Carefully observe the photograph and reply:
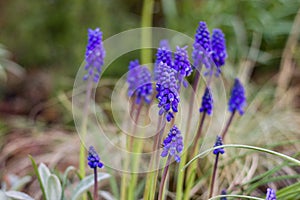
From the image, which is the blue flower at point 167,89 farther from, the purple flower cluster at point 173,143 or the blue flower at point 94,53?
the blue flower at point 94,53

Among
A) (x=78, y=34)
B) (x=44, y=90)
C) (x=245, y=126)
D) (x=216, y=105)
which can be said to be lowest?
(x=245, y=126)

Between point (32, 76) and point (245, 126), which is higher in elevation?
point (32, 76)

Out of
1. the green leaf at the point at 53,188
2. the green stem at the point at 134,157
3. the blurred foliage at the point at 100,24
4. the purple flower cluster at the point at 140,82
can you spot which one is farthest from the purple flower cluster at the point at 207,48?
the blurred foliage at the point at 100,24

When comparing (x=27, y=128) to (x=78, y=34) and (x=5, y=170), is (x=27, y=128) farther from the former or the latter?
(x=78, y=34)

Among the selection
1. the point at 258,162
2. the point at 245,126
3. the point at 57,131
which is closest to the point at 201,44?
the point at 258,162

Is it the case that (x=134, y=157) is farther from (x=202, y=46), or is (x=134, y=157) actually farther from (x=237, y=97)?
(x=202, y=46)

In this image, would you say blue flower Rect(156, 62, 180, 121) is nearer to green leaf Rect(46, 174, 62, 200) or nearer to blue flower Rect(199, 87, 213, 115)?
blue flower Rect(199, 87, 213, 115)
